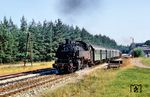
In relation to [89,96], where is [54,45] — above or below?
above

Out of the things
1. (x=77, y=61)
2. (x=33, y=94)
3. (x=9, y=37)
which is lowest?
(x=33, y=94)

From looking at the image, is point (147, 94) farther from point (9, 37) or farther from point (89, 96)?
point (9, 37)

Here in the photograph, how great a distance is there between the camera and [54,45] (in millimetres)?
96938

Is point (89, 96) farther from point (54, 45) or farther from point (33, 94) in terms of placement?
point (54, 45)

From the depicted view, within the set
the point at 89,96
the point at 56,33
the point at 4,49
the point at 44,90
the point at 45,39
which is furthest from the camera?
the point at 56,33

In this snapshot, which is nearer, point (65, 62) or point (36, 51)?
point (65, 62)

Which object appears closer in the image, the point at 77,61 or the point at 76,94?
the point at 76,94

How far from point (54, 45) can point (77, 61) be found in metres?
62.6

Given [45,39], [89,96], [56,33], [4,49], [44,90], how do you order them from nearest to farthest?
1. [89,96]
2. [44,90]
3. [4,49]
4. [45,39]
5. [56,33]

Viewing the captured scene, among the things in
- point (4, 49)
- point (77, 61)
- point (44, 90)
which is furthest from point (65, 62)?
point (4, 49)

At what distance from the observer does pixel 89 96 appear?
18.5 m

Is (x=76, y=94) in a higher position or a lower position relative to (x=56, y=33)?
lower

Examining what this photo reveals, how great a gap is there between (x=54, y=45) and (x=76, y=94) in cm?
7788

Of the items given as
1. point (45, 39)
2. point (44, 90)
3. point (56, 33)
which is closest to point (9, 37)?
point (45, 39)
